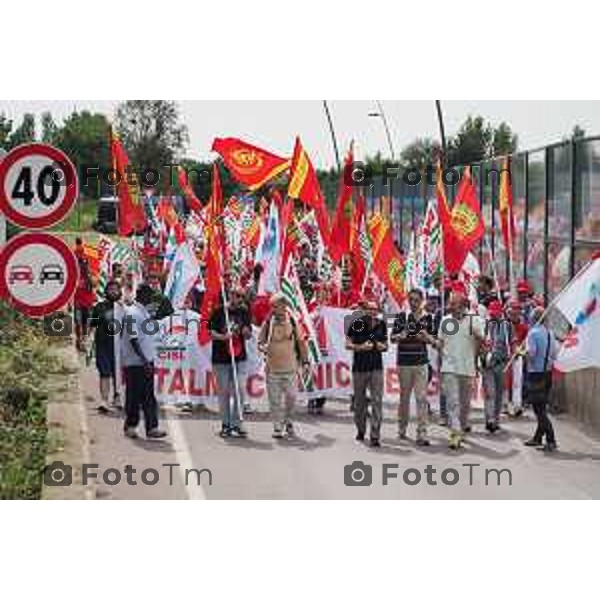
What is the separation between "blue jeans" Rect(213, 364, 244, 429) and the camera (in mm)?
14477

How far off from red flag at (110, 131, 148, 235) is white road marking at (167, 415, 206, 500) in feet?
7.88

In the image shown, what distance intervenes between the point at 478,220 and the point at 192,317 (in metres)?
3.81

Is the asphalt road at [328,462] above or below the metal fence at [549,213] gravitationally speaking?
below

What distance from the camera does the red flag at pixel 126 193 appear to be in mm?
13852

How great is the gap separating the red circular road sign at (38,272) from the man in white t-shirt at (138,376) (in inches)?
145

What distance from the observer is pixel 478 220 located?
1669 cm

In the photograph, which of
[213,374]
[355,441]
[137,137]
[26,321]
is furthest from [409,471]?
[26,321]

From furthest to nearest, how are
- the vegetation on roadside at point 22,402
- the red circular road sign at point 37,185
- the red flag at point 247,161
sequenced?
the red flag at point 247,161 < the vegetation on roadside at point 22,402 < the red circular road sign at point 37,185

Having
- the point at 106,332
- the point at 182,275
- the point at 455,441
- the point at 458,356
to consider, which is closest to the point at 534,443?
the point at 455,441

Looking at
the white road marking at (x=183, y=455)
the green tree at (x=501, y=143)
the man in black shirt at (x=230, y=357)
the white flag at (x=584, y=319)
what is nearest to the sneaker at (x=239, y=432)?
the man in black shirt at (x=230, y=357)

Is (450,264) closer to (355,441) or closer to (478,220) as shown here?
(478,220)

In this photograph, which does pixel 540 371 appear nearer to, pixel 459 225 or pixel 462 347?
pixel 462 347

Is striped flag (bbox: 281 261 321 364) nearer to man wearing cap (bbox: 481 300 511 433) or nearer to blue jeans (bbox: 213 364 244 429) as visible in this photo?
blue jeans (bbox: 213 364 244 429)

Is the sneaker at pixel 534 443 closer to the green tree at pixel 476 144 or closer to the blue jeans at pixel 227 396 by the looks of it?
the blue jeans at pixel 227 396
